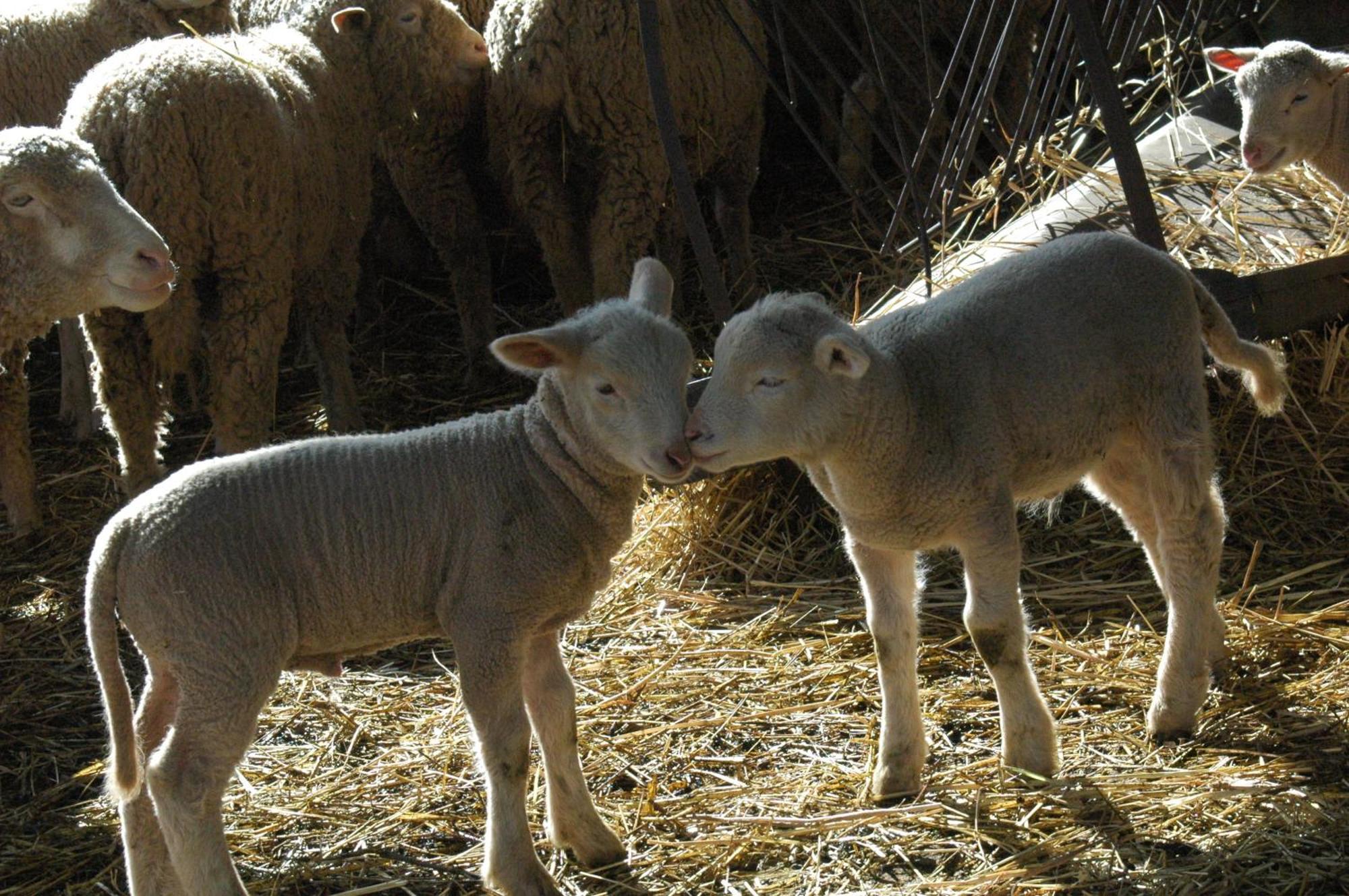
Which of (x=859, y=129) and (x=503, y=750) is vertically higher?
(x=859, y=129)

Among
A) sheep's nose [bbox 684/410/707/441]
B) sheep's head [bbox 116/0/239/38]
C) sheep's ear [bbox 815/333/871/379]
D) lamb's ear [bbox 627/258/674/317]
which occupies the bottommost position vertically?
sheep's nose [bbox 684/410/707/441]

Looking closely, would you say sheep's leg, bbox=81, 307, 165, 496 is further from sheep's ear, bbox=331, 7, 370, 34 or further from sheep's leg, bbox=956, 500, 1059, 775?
sheep's leg, bbox=956, 500, 1059, 775

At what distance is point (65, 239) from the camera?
4383mm

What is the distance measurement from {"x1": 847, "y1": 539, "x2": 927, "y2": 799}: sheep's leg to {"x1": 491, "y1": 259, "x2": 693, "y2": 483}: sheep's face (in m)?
0.73

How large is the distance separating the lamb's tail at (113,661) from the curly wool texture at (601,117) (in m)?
3.38

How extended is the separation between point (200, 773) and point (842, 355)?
1.69m

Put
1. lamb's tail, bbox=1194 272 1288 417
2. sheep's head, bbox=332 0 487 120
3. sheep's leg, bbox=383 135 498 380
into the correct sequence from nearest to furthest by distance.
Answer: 1. lamb's tail, bbox=1194 272 1288 417
2. sheep's head, bbox=332 0 487 120
3. sheep's leg, bbox=383 135 498 380

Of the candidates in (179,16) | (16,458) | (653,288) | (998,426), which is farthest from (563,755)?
(179,16)

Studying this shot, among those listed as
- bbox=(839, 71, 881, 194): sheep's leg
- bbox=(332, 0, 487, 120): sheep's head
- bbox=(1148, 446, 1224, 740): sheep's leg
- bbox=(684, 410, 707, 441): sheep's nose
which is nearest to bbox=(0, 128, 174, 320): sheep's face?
bbox=(684, 410, 707, 441): sheep's nose

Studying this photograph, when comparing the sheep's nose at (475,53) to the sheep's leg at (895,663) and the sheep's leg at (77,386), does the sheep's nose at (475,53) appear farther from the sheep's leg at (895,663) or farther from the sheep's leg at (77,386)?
the sheep's leg at (895,663)

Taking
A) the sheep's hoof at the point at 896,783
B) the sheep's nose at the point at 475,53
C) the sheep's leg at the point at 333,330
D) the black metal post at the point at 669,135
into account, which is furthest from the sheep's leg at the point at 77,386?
the sheep's hoof at the point at 896,783

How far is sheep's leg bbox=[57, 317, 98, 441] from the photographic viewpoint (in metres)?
6.78

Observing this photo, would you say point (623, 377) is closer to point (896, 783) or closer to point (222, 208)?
point (896, 783)

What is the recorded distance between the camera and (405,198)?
7.07m
